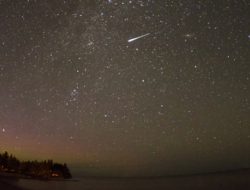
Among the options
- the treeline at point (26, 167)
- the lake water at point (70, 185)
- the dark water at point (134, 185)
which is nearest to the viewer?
the lake water at point (70, 185)

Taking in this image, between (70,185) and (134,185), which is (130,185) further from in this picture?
(70,185)

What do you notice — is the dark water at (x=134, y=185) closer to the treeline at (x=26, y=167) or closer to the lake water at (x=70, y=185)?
the lake water at (x=70, y=185)

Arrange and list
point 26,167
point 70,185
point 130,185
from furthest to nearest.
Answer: point 26,167, point 130,185, point 70,185

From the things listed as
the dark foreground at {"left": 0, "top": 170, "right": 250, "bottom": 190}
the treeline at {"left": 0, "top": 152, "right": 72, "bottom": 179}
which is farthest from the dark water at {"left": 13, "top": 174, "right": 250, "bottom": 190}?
the treeline at {"left": 0, "top": 152, "right": 72, "bottom": 179}

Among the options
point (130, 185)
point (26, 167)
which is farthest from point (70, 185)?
point (26, 167)

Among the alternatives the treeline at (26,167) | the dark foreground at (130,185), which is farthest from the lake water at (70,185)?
the treeline at (26,167)

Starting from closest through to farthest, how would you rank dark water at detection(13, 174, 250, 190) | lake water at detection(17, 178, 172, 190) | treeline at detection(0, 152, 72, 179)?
lake water at detection(17, 178, 172, 190) → dark water at detection(13, 174, 250, 190) → treeline at detection(0, 152, 72, 179)

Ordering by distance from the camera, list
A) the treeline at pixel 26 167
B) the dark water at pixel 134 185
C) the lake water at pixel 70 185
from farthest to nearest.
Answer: the treeline at pixel 26 167 → the dark water at pixel 134 185 → the lake water at pixel 70 185

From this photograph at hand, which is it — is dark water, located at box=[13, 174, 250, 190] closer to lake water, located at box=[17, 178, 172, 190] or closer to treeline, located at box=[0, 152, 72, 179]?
lake water, located at box=[17, 178, 172, 190]

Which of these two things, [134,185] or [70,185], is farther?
[134,185]

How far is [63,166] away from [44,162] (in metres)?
16.4

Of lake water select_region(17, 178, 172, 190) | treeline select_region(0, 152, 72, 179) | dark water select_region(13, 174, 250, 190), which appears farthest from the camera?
treeline select_region(0, 152, 72, 179)

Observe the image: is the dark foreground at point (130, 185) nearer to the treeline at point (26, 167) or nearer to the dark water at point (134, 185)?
the dark water at point (134, 185)

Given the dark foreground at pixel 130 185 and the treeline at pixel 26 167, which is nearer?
the dark foreground at pixel 130 185
